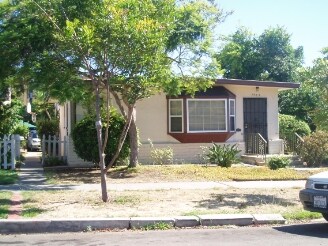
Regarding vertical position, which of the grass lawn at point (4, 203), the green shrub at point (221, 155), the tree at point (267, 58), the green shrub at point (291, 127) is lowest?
the grass lawn at point (4, 203)

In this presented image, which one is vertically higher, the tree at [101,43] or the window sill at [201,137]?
the tree at [101,43]

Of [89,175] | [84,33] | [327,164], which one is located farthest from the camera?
[327,164]

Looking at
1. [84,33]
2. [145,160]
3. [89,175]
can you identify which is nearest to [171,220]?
[84,33]

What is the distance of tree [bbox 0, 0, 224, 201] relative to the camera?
10109 mm

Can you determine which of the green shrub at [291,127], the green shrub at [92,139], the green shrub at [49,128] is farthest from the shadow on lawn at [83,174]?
the green shrub at [291,127]

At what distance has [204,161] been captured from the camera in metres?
20.5

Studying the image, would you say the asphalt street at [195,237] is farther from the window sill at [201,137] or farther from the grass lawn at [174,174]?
the window sill at [201,137]

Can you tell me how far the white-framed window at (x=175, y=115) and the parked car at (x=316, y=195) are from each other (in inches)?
484

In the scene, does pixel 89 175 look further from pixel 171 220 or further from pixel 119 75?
pixel 171 220

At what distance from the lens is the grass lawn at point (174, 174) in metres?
15.4

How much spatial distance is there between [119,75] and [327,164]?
1185cm

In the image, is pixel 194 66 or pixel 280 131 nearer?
pixel 194 66

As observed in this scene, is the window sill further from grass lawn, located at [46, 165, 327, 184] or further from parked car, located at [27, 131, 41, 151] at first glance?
parked car, located at [27, 131, 41, 151]

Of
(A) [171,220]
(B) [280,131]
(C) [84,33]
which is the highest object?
(C) [84,33]
